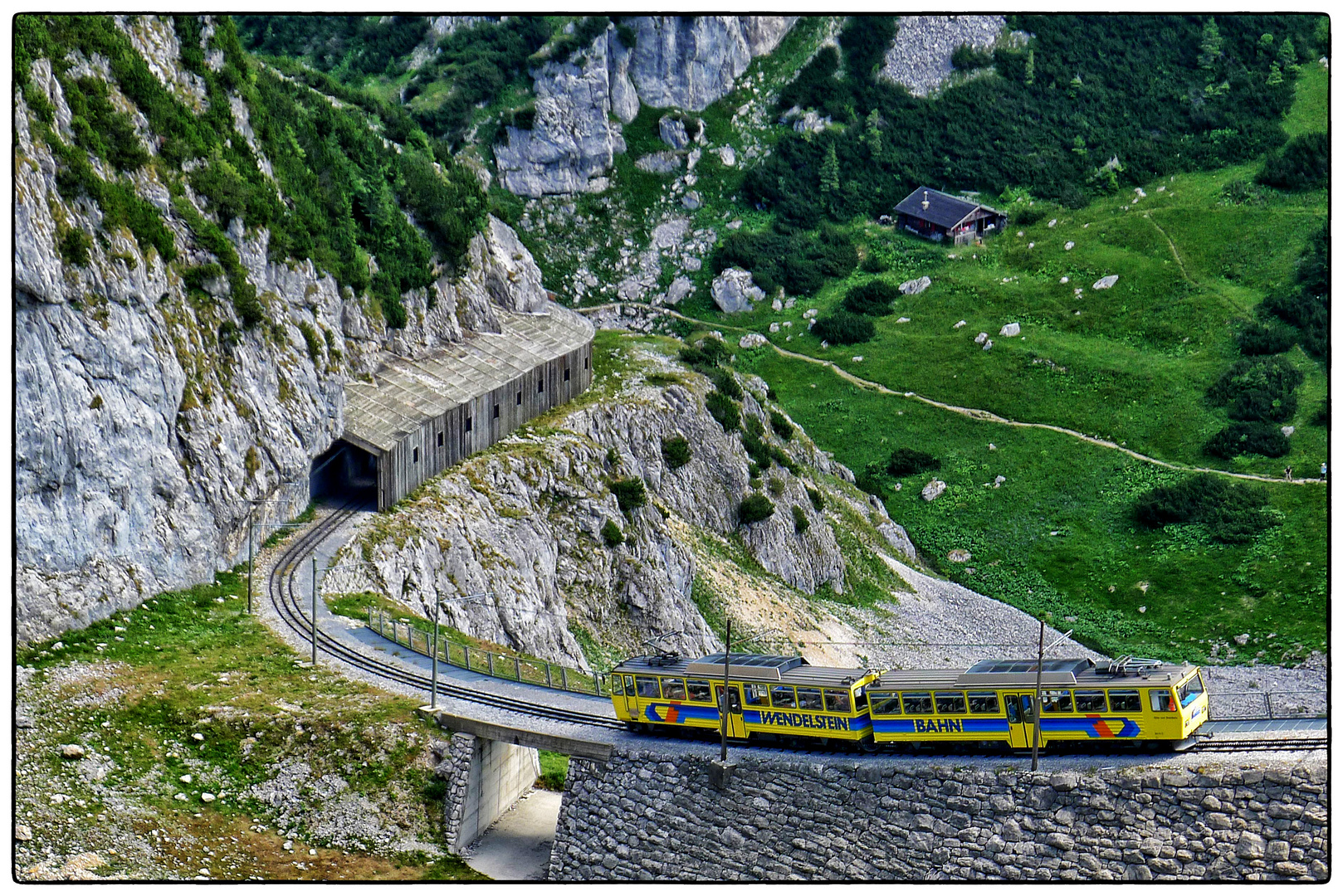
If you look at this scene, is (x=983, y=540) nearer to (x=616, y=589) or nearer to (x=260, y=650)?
(x=616, y=589)

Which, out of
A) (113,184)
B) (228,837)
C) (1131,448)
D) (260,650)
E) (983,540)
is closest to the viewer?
(228,837)

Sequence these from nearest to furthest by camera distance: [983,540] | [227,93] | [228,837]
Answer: [228,837]
[227,93]
[983,540]

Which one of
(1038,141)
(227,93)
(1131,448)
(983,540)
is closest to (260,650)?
(227,93)

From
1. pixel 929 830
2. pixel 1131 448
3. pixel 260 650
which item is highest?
pixel 1131 448

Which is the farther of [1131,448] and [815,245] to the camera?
[815,245]

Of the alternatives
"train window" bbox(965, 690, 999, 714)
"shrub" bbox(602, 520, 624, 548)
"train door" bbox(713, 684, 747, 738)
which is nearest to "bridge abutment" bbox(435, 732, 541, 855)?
"train door" bbox(713, 684, 747, 738)

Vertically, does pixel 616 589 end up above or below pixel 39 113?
below

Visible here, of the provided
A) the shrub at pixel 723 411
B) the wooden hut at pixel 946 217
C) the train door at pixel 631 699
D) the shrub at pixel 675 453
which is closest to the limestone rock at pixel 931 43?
the wooden hut at pixel 946 217
